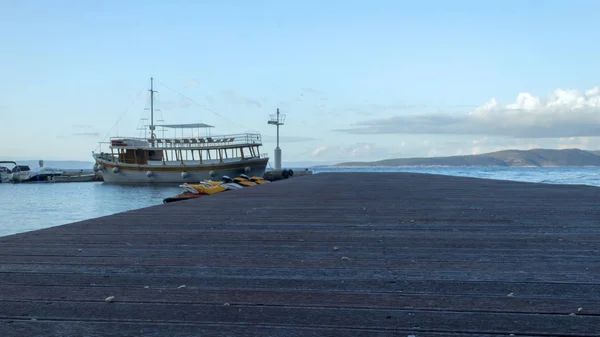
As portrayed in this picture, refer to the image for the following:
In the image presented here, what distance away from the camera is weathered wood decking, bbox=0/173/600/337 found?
1.96 metres

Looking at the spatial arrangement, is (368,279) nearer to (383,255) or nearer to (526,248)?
(383,255)

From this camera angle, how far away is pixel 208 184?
54.8ft

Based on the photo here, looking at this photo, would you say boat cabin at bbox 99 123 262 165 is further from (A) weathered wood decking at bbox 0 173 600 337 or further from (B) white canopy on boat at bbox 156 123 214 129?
(A) weathered wood decking at bbox 0 173 600 337

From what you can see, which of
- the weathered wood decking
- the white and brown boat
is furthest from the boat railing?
the weathered wood decking

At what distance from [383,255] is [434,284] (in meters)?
0.83

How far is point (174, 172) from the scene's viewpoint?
137 ft

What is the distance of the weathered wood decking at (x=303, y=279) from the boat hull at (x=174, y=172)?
115 ft

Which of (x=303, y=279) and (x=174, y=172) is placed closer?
(x=303, y=279)

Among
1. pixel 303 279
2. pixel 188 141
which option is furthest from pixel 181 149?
pixel 303 279

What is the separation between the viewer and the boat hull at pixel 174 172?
131ft

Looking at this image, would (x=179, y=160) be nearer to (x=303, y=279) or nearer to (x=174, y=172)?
(x=174, y=172)

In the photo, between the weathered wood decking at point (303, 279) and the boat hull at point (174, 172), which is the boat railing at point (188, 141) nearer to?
the boat hull at point (174, 172)

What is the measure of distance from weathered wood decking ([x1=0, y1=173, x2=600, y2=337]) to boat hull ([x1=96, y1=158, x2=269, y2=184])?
1375 inches

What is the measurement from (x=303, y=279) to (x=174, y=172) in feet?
133
